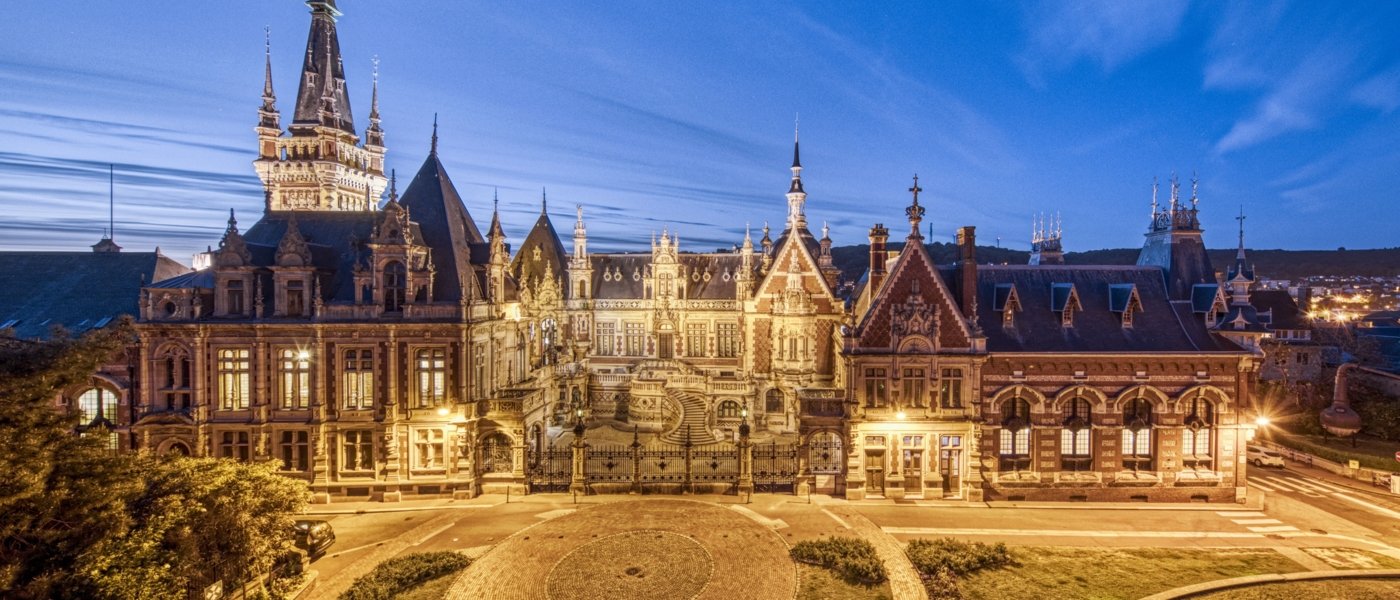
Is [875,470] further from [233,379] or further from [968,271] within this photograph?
[233,379]

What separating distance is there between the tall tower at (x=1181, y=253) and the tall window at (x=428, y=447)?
37.1 meters

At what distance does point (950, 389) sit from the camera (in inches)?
1073

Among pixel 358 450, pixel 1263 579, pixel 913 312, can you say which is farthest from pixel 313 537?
pixel 1263 579

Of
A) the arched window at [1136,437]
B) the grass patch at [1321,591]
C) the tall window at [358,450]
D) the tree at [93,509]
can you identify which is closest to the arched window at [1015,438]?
the arched window at [1136,437]

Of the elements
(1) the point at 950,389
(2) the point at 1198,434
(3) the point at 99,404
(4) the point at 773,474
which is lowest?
(4) the point at 773,474

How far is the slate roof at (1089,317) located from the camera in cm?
2773

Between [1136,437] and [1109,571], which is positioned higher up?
[1136,437]

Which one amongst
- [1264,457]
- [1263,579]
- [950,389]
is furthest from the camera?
[1264,457]

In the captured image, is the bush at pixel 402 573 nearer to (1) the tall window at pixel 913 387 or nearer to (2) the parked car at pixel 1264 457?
(1) the tall window at pixel 913 387

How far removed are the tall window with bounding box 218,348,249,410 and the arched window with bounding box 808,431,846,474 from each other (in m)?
25.9

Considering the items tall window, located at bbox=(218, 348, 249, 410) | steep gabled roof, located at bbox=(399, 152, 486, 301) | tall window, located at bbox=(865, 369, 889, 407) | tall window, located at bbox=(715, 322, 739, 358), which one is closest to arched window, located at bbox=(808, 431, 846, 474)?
tall window, located at bbox=(865, 369, 889, 407)

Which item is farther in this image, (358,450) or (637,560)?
(358,450)

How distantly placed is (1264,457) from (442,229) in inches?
1858

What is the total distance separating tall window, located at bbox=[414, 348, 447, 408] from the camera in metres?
27.4
